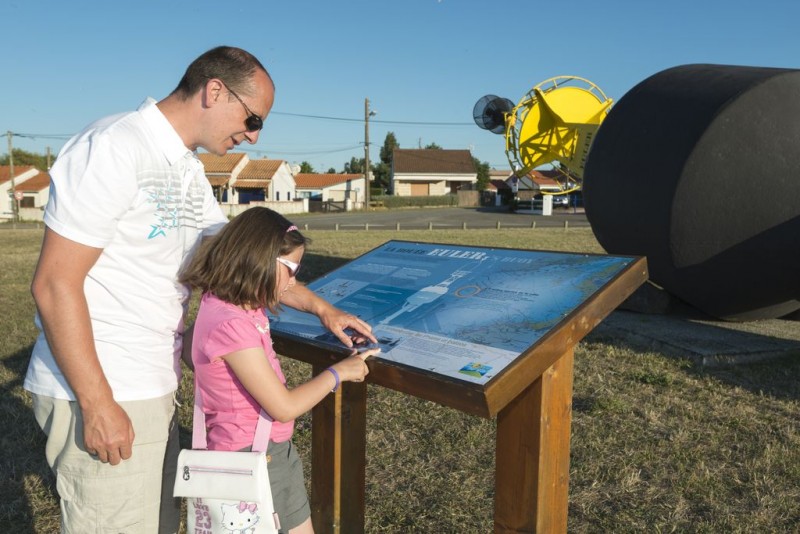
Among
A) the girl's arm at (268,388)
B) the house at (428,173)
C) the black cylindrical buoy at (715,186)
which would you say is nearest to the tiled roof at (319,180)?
the house at (428,173)

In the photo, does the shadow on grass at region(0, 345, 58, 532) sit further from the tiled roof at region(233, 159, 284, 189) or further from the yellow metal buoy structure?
the tiled roof at region(233, 159, 284, 189)

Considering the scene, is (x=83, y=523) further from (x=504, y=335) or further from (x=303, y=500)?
(x=504, y=335)

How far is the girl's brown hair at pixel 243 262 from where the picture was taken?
2160mm

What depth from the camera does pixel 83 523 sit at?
6.54 feet

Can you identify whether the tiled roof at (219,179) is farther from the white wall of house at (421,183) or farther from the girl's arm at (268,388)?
the girl's arm at (268,388)

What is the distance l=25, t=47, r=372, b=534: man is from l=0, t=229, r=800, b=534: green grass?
5.64ft

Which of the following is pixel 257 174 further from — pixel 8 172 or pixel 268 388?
pixel 268 388

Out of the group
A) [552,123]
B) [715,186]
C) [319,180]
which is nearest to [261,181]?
[319,180]

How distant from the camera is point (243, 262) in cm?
219

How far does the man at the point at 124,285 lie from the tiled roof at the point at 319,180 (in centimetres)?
6412

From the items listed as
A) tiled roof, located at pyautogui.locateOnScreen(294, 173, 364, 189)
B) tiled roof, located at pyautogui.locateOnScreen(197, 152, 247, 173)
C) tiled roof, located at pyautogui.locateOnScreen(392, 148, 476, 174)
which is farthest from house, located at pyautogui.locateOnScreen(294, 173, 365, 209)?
tiled roof, located at pyautogui.locateOnScreen(197, 152, 247, 173)

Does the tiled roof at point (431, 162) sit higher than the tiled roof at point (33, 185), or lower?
higher

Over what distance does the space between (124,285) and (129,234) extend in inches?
5.8

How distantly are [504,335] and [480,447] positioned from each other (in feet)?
7.03
